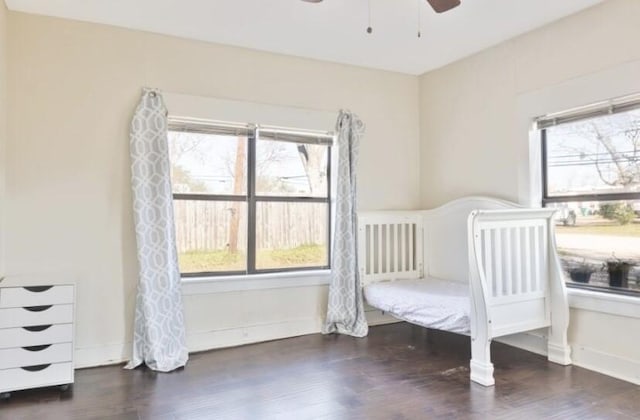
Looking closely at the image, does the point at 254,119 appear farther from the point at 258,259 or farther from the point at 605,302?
the point at 605,302

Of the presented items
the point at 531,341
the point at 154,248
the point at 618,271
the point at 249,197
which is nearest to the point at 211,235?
the point at 249,197

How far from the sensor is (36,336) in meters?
2.61

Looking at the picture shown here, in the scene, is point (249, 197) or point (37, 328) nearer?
point (37, 328)

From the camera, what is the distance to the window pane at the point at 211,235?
3531mm

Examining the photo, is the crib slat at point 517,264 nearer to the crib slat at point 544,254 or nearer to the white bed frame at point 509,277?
the white bed frame at point 509,277

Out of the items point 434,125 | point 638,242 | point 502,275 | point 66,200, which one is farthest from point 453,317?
point 66,200

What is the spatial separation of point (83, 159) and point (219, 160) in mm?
1012

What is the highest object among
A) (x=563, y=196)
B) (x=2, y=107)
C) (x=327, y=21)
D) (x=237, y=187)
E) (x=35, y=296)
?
(x=327, y=21)

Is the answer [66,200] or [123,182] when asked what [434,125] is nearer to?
[123,182]

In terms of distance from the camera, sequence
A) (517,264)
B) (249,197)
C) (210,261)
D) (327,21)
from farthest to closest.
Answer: (249,197)
(210,261)
(327,21)
(517,264)

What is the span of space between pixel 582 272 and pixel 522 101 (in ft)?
4.58

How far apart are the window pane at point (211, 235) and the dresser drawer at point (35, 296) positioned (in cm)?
95

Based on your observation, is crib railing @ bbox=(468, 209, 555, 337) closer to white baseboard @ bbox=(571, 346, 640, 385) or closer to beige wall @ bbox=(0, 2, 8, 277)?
white baseboard @ bbox=(571, 346, 640, 385)

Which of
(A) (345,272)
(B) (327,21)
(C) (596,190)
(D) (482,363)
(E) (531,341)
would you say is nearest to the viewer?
(D) (482,363)
